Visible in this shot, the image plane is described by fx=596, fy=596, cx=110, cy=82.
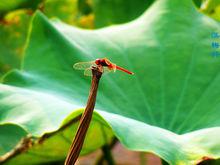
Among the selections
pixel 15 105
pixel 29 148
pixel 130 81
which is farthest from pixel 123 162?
pixel 15 105

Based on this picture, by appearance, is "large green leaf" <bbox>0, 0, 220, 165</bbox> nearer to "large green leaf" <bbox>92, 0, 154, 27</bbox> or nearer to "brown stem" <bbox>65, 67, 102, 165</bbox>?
"brown stem" <bbox>65, 67, 102, 165</bbox>

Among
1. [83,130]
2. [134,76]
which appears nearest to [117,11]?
[134,76]

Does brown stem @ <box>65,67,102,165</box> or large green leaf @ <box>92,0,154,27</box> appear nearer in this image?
brown stem @ <box>65,67,102,165</box>

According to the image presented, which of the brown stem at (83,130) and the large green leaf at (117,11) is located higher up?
the large green leaf at (117,11)

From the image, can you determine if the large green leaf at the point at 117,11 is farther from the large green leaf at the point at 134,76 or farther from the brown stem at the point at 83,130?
the brown stem at the point at 83,130

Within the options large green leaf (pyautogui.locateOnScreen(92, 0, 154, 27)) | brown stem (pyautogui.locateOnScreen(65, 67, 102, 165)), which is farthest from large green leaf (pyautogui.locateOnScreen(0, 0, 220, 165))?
large green leaf (pyautogui.locateOnScreen(92, 0, 154, 27))

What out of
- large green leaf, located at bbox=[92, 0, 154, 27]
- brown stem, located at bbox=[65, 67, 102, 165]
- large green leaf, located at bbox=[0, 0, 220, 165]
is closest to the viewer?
brown stem, located at bbox=[65, 67, 102, 165]

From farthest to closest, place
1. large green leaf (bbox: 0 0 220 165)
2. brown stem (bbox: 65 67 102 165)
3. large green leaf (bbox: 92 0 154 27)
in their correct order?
1. large green leaf (bbox: 92 0 154 27)
2. large green leaf (bbox: 0 0 220 165)
3. brown stem (bbox: 65 67 102 165)

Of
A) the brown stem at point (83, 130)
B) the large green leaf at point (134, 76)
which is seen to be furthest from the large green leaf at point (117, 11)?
the brown stem at point (83, 130)

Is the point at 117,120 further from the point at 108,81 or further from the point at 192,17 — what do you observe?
the point at 192,17
